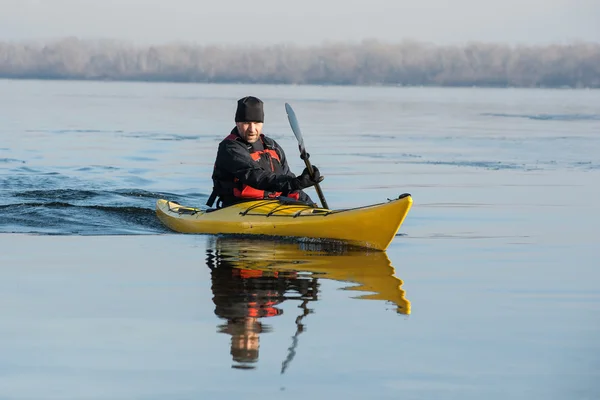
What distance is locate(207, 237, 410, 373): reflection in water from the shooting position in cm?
673

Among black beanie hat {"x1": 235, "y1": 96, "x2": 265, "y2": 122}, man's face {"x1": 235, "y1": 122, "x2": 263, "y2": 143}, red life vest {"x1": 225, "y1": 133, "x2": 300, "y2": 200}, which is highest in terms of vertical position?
black beanie hat {"x1": 235, "y1": 96, "x2": 265, "y2": 122}

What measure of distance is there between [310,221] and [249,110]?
4.12 ft

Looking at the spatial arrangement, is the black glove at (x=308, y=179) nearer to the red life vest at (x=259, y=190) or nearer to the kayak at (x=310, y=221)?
the kayak at (x=310, y=221)

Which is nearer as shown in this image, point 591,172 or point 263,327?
point 263,327

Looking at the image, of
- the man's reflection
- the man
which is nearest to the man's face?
the man

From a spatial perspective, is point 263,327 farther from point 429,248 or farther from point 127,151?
point 127,151

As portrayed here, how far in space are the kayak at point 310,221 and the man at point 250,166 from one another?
183 mm

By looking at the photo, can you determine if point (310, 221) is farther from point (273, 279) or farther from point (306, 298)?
point (306, 298)

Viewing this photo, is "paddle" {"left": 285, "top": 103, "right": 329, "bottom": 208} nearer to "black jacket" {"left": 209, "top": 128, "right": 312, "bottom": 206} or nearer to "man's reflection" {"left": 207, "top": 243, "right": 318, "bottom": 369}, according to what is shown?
"black jacket" {"left": 209, "top": 128, "right": 312, "bottom": 206}

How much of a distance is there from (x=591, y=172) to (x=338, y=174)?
4447mm

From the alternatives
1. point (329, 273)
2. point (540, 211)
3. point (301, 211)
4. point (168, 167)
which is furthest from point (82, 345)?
point (168, 167)

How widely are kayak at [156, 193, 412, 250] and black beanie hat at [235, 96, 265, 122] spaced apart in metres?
0.86

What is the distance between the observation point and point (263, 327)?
6.72 metres

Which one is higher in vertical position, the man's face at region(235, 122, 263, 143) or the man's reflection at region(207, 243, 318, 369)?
the man's face at region(235, 122, 263, 143)
